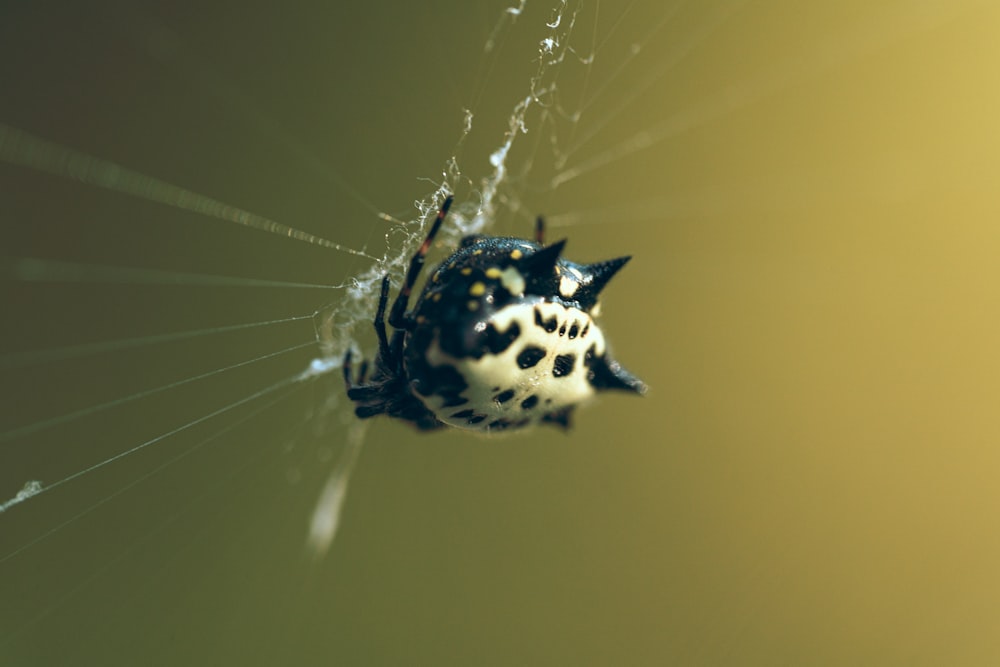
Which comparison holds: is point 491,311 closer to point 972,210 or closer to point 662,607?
point 662,607

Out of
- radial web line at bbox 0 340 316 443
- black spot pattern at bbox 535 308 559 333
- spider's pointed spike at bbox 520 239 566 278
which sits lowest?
radial web line at bbox 0 340 316 443

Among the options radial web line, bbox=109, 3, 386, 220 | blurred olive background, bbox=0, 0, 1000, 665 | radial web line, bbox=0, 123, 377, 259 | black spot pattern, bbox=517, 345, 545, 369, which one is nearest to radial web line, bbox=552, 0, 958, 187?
blurred olive background, bbox=0, 0, 1000, 665

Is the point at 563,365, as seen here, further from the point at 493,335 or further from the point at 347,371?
the point at 347,371

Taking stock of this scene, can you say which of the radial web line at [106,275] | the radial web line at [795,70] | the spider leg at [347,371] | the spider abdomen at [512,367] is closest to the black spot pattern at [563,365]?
the spider abdomen at [512,367]

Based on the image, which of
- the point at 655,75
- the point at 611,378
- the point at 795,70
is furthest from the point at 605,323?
the point at 611,378

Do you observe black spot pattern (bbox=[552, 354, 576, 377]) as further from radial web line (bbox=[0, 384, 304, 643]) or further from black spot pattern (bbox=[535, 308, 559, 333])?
radial web line (bbox=[0, 384, 304, 643])
